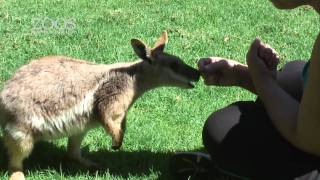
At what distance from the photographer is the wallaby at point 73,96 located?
3688 mm

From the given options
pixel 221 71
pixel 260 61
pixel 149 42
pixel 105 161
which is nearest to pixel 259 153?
pixel 260 61

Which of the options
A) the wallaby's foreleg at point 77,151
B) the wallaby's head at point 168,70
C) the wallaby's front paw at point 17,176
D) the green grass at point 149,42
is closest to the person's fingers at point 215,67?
the wallaby's head at point 168,70

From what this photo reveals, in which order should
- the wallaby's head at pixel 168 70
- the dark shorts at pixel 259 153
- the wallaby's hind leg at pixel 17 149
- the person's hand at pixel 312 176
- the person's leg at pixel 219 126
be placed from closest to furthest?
1. the person's hand at pixel 312 176
2. the dark shorts at pixel 259 153
3. the person's leg at pixel 219 126
4. the wallaby's hind leg at pixel 17 149
5. the wallaby's head at pixel 168 70

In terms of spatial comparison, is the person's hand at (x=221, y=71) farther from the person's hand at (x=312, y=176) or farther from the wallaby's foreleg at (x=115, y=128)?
the person's hand at (x=312, y=176)

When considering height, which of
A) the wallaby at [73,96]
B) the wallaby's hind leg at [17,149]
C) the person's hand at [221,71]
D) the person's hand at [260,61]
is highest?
the person's hand at [260,61]

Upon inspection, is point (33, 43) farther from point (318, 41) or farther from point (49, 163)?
point (318, 41)

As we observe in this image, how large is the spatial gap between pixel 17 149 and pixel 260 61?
5.05ft

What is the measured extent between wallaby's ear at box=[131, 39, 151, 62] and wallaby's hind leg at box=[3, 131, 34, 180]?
2.75 feet

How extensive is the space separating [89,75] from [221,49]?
242 centimetres

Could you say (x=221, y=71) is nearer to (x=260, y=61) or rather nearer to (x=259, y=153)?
(x=260, y=61)

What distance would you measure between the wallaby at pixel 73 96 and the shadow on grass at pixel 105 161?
10 cm

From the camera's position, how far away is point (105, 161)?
13.5 feet

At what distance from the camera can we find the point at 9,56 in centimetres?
563

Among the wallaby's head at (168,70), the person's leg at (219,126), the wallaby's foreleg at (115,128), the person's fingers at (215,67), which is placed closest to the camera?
the person's leg at (219,126)
